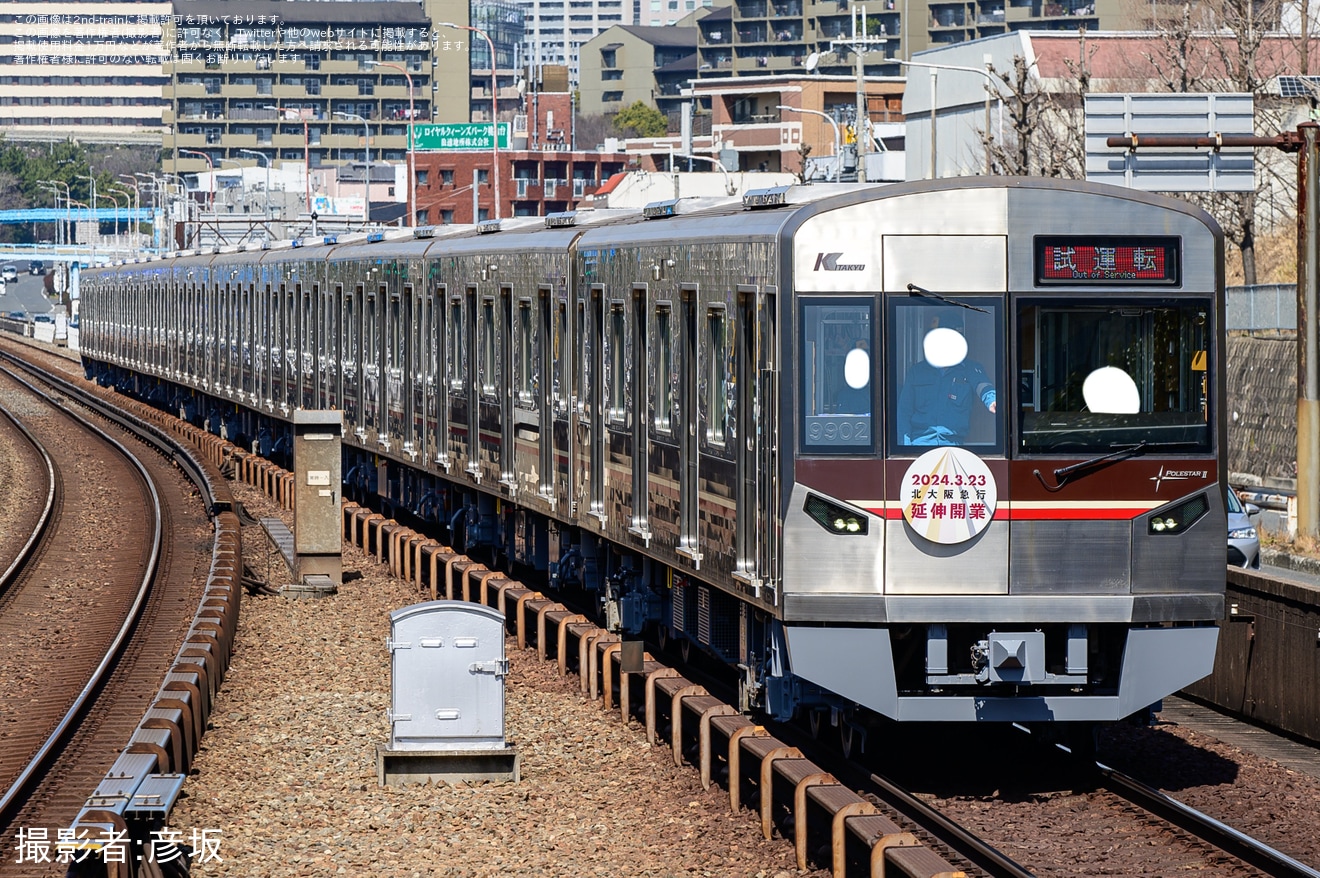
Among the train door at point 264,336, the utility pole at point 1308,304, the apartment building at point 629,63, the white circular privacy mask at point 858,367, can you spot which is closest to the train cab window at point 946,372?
the white circular privacy mask at point 858,367

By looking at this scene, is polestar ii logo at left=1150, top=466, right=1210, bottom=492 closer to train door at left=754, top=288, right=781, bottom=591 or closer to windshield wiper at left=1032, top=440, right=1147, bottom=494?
windshield wiper at left=1032, top=440, right=1147, bottom=494

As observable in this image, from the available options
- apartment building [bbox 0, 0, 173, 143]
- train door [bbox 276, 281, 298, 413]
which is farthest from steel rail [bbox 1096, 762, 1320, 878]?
apartment building [bbox 0, 0, 173, 143]

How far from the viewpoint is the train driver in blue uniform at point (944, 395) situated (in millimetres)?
10453

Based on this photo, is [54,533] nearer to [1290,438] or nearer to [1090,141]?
[1090,141]

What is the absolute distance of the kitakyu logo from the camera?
10.5 m

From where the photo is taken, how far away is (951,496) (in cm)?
1043

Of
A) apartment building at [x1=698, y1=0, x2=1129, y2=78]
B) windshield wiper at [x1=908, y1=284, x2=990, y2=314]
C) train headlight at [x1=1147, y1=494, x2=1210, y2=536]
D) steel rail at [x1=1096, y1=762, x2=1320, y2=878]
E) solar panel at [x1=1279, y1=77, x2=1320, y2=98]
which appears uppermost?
apartment building at [x1=698, y1=0, x2=1129, y2=78]

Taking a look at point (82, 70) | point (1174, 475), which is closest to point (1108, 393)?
point (1174, 475)

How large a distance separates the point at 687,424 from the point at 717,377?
2.52ft

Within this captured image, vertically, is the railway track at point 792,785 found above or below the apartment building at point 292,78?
below

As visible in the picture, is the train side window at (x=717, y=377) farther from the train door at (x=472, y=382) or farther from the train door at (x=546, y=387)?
the train door at (x=472, y=382)

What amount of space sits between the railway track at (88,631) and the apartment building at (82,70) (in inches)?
6382

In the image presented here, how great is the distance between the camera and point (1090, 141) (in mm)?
23609

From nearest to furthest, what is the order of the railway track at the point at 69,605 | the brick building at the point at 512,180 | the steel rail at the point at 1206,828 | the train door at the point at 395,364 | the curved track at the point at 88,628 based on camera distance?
1. the steel rail at the point at 1206,828
2. the curved track at the point at 88,628
3. the railway track at the point at 69,605
4. the train door at the point at 395,364
5. the brick building at the point at 512,180
